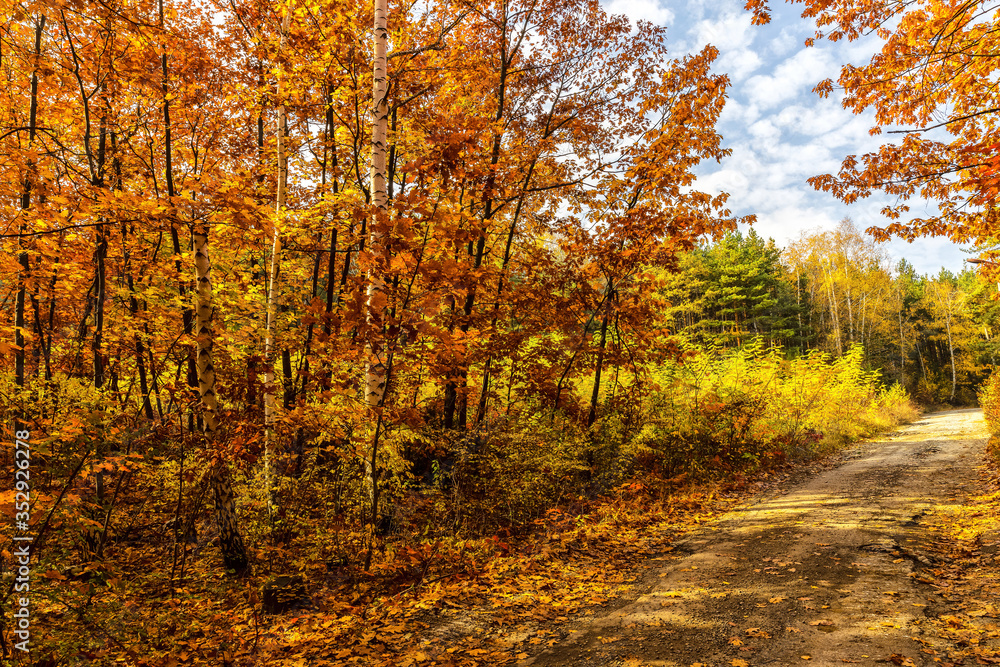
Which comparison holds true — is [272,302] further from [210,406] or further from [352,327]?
[352,327]

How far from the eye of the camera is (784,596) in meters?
4.47

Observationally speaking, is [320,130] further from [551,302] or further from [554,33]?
[551,302]

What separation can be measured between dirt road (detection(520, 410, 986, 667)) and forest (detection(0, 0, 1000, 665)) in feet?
2.23

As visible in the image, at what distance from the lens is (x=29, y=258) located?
Result: 26.2 ft

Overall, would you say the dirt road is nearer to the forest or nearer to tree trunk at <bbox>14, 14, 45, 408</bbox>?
the forest

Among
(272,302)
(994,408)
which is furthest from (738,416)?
(272,302)

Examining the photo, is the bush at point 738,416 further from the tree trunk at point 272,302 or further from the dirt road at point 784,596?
the tree trunk at point 272,302

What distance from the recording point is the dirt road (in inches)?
140

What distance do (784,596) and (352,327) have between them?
16.9 ft

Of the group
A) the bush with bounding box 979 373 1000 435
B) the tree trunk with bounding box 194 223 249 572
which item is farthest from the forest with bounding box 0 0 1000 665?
the bush with bounding box 979 373 1000 435

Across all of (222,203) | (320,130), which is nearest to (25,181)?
(320,130)

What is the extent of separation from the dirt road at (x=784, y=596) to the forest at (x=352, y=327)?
2.23 feet

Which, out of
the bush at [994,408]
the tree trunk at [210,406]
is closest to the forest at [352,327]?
the tree trunk at [210,406]

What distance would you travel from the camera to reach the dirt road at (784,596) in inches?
140
